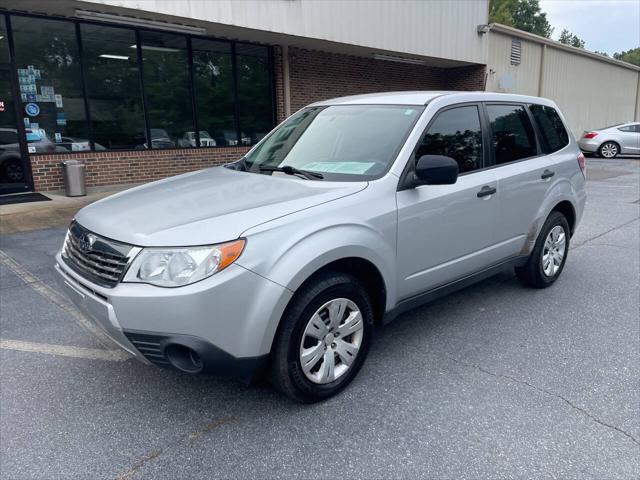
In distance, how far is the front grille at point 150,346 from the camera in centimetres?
254

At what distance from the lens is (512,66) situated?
63.9ft

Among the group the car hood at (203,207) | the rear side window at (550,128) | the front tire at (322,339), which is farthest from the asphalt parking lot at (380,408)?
the rear side window at (550,128)

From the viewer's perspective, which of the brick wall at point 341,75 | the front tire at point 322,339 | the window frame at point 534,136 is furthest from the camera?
the brick wall at point 341,75

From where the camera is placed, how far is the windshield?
341 cm

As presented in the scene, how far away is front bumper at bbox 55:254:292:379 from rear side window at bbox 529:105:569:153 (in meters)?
3.29

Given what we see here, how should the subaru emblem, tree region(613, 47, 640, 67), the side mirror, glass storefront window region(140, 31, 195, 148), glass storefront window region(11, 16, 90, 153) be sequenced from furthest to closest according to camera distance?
tree region(613, 47, 640, 67), glass storefront window region(140, 31, 195, 148), glass storefront window region(11, 16, 90, 153), the side mirror, the subaru emblem

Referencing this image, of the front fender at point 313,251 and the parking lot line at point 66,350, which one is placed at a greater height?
the front fender at point 313,251

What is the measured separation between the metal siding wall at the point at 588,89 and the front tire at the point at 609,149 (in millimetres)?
2606

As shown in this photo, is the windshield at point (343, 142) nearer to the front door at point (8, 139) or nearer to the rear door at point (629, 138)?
the front door at point (8, 139)

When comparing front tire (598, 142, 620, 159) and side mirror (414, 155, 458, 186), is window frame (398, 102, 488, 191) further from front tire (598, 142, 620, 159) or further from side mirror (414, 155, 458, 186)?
front tire (598, 142, 620, 159)

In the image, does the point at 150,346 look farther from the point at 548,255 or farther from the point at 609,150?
the point at 609,150

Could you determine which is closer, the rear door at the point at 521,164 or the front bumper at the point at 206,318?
the front bumper at the point at 206,318

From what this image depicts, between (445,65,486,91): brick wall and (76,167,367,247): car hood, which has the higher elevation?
(445,65,486,91): brick wall

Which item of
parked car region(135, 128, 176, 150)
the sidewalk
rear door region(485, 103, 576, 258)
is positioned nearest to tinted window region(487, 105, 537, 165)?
rear door region(485, 103, 576, 258)
